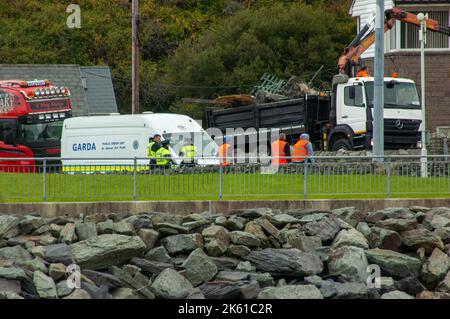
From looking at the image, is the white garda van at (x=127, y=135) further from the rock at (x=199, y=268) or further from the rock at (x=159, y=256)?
the rock at (x=199, y=268)

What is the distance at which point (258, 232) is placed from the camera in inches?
727

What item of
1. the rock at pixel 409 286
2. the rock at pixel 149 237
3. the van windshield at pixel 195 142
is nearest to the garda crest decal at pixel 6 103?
the van windshield at pixel 195 142

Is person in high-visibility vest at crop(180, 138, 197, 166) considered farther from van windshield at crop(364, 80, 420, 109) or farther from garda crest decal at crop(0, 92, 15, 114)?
garda crest decal at crop(0, 92, 15, 114)

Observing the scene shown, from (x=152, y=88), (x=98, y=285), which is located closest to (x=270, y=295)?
(x=98, y=285)

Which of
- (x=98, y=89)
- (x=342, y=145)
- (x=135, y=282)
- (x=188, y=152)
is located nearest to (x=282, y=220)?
(x=135, y=282)

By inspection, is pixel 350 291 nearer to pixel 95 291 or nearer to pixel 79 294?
pixel 95 291

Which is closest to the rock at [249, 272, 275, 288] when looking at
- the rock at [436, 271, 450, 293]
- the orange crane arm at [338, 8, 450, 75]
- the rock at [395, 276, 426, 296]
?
the rock at [395, 276, 426, 296]

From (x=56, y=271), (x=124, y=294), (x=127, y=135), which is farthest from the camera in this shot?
(x=127, y=135)

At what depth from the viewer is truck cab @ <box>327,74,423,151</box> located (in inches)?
1214

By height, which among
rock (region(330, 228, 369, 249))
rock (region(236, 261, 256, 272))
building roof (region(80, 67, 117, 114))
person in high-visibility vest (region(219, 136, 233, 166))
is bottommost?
rock (region(236, 261, 256, 272))

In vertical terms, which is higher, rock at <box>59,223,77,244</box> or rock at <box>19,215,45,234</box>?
rock at <box>19,215,45,234</box>

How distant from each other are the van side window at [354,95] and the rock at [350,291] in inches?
577

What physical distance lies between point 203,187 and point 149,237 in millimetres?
2900

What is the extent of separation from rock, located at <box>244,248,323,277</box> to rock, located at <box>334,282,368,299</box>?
2.25 ft
